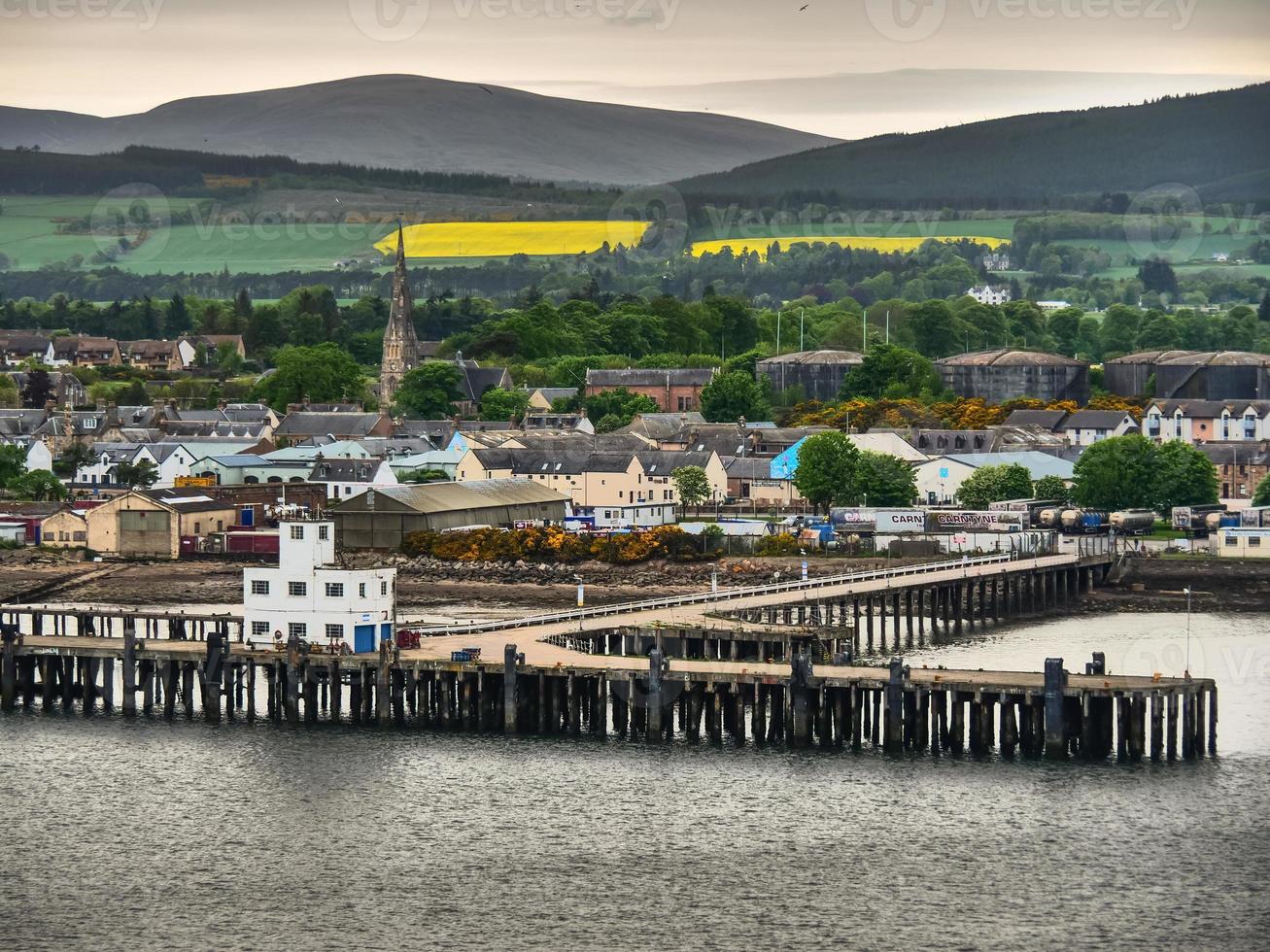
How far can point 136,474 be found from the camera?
401 feet

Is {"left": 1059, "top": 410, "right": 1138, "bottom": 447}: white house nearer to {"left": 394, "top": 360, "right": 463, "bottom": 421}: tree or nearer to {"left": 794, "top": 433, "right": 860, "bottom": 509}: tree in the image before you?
{"left": 794, "top": 433, "right": 860, "bottom": 509}: tree

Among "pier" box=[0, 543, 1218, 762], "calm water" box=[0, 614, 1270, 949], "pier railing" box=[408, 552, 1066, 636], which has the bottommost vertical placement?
"calm water" box=[0, 614, 1270, 949]

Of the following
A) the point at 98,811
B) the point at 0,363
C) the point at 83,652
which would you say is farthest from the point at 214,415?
the point at 98,811

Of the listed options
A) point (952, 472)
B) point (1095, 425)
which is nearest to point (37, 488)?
point (952, 472)

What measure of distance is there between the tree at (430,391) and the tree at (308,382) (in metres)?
2.09

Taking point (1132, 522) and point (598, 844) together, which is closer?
point (598, 844)

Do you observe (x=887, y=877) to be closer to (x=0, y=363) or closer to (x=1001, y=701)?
(x=1001, y=701)

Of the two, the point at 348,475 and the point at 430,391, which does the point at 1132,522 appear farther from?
the point at 430,391

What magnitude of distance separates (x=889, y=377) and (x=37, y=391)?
5797 cm

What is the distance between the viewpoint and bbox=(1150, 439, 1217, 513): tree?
113375 millimetres

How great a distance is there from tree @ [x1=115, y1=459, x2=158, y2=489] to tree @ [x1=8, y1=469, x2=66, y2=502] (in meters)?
2.82

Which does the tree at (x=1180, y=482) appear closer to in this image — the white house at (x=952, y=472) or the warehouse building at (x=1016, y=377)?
the white house at (x=952, y=472)

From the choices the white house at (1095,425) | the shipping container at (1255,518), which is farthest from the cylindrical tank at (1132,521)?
the white house at (1095,425)

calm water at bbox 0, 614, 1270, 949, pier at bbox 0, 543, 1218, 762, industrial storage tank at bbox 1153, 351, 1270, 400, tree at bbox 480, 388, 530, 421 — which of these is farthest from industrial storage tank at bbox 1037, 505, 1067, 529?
industrial storage tank at bbox 1153, 351, 1270, 400
